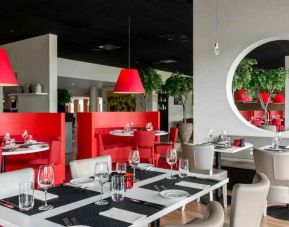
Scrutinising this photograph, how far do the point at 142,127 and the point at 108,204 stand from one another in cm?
648

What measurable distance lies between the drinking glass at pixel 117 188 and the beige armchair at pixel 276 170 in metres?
2.39

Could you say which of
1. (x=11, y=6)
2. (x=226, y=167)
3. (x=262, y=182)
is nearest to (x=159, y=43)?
(x=11, y=6)

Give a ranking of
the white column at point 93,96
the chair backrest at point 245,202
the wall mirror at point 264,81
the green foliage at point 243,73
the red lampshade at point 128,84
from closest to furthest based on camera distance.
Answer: the chair backrest at point 245,202, the green foliage at point 243,73, the wall mirror at point 264,81, the red lampshade at point 128,84, the white column at point 93,96

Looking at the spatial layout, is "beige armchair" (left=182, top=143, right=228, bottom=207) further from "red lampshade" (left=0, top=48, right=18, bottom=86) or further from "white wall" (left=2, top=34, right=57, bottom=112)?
"white wall" (left=2, top=34, right=57, bottom=112)

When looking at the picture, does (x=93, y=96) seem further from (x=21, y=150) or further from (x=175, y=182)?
(x=175, y=182)

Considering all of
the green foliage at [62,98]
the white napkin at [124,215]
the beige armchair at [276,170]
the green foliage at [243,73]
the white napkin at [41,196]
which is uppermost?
the green foliage at [243,73]

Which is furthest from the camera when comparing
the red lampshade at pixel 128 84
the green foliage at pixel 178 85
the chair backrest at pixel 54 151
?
the green foliage at pixel 178 85

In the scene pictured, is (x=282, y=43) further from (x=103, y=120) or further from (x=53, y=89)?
(x=53, y=89)

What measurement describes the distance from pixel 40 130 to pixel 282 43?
7.85 metres

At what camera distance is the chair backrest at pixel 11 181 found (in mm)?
2211

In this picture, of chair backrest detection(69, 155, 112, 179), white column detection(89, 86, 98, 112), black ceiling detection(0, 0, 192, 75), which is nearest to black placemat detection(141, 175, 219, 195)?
chair backrest detection(69, 155, 112, 179)

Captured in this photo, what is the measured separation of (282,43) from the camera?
32.8 ft

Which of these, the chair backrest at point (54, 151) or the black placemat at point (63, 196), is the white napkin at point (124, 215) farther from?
the chair backrest at point (54, 151)

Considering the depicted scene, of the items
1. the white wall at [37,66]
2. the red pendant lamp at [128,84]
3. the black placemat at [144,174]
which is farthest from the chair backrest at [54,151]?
the white wall at [37,66]
